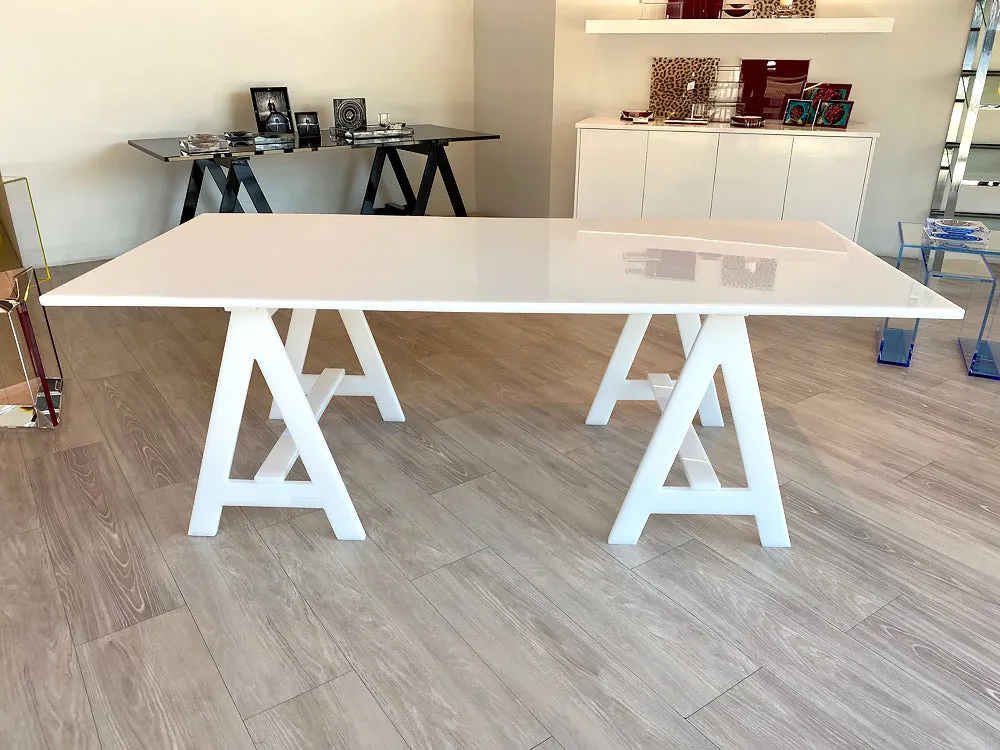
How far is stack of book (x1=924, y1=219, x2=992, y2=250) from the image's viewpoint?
2.80 m

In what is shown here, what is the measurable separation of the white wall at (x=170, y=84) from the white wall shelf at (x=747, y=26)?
120 centimetres

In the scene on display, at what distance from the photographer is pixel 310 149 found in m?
3.95

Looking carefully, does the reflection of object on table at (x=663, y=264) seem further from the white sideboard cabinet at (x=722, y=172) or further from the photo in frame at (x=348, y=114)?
the photo in frame at (x=348, y=114)

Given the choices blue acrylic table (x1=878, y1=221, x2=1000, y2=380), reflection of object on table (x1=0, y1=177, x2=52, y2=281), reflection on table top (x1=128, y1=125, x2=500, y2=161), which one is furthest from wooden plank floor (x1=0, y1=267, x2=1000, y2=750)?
reflection on table top (x1=128, y1=125, x2=500, y2=161)

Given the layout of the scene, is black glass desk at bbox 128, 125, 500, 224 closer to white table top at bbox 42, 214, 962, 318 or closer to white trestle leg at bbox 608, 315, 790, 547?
white table top at bbox 42, 214, 962, 318

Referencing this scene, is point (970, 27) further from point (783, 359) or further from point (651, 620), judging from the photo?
point (651, 620)

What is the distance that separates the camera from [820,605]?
1.67 metres

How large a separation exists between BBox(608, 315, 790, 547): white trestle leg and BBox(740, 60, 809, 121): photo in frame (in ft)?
9.96

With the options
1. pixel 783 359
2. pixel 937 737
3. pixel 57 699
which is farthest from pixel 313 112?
pixel 937 737

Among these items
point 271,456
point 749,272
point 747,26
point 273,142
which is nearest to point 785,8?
point 747,26

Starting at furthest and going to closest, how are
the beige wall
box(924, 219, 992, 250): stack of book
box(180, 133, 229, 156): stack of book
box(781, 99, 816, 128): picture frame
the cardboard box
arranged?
1. the beige wall
2. box(781, 99, 816, 128): picture frame
3. box(180, 133, 229, 156): stack of book
4. box(924, 219, 992, 250): stack of book
5. the cardboard box

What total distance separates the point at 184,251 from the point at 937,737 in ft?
6.17

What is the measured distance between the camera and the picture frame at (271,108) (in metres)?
4.20

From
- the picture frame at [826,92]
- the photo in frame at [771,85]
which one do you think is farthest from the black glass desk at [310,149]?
the picture frame at [826,92]
